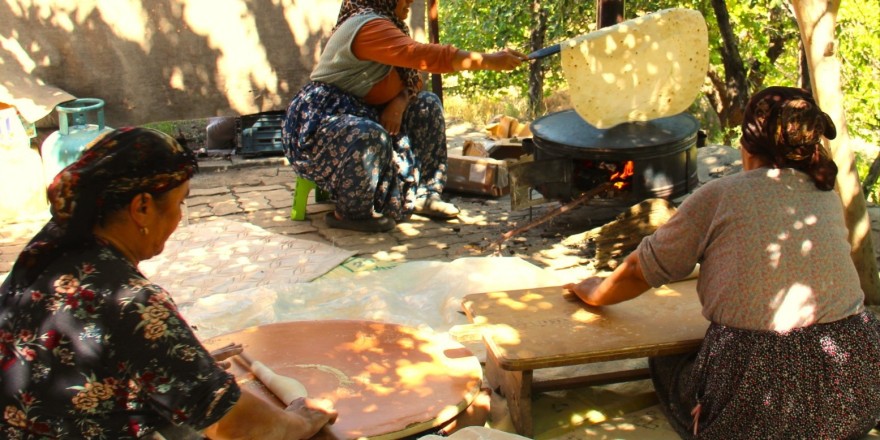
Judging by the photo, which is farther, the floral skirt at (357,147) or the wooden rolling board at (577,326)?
the floral skirt at (357,147)

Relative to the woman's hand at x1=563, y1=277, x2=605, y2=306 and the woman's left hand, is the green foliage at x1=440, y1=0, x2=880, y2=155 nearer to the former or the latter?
the woman's hand at x1=563, y1=277, x2=605, y2=306

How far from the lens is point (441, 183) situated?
240 inches

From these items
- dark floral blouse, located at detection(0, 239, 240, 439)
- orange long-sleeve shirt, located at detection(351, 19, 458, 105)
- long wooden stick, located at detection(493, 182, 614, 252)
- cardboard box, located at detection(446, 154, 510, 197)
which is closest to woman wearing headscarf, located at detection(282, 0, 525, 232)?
orange long-sleeve shirt, located at detection(351, 19, 458, 105)

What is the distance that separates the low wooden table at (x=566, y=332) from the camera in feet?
9.73

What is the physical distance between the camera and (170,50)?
7.21 m

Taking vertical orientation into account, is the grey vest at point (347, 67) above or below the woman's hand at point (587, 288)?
above

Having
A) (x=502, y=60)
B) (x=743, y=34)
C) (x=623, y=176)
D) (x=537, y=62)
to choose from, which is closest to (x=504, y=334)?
(x=502, y=60)

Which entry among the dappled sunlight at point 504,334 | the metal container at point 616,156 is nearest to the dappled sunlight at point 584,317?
the dappled sunlight at point 504,334

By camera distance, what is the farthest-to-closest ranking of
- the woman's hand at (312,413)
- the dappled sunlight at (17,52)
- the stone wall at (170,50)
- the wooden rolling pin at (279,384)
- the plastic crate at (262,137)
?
the plastic crate at (262,137) → the stone wall at (170,50) → the dappled sunlight at (17,52) → the wooden rolling pin at (279,384) → the woman's hand at (312,413)

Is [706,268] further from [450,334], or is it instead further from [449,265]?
[449,265]

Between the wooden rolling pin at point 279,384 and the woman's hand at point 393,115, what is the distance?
296 cm

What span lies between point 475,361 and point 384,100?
291 centimetres

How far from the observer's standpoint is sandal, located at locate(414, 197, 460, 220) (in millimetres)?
5895

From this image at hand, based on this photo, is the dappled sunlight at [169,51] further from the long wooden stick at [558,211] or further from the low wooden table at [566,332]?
the low wooden table at [566,332]
